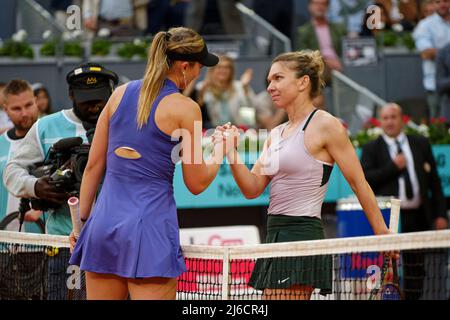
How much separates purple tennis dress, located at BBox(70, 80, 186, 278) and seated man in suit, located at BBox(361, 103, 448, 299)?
610 centimetres

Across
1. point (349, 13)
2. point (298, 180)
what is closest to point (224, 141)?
point (298, 180)

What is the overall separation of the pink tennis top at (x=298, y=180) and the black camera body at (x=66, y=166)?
116cm

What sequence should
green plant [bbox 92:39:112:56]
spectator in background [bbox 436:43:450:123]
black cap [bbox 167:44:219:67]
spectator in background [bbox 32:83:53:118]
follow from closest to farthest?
black cap [bbox 167:44:219:67] < spectator in background [bbox 32:83:53:118] < spectator in background [bbox 436:43:450:123] < green plant [bbox 92:39:112:56]

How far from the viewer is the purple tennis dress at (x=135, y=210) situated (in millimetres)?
4895

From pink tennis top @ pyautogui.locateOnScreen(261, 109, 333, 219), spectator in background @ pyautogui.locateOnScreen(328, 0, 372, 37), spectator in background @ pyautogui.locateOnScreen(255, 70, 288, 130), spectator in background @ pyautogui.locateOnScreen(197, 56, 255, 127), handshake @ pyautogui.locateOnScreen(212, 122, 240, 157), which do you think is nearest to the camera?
handshake @ pyautogui.locateOnScreen(212, 122, 240, 157)

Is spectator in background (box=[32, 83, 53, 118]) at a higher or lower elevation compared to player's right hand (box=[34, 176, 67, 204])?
higher

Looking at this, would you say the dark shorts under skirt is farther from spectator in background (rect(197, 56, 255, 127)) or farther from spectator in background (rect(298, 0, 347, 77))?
spectator in background (rect(298, 0, 347, 77))

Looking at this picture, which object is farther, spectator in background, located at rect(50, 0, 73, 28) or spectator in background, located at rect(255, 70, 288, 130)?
A: spectator in background, located at rect(50, 0, 73, 28)

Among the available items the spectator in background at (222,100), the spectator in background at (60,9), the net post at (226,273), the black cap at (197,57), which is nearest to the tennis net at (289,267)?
the net post at (226,273)

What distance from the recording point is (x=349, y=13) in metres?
13.8

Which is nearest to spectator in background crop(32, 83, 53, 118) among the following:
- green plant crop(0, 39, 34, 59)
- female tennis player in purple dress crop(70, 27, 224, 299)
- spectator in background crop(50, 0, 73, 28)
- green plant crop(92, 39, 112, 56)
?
green plant crop(0, 39, 34, 59)

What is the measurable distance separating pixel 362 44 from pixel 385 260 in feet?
29.2

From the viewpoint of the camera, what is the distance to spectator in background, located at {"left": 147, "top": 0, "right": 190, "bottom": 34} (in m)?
14.8

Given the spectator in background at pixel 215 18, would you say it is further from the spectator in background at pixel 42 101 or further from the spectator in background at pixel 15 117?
the spectator in background at pixel 15 117
